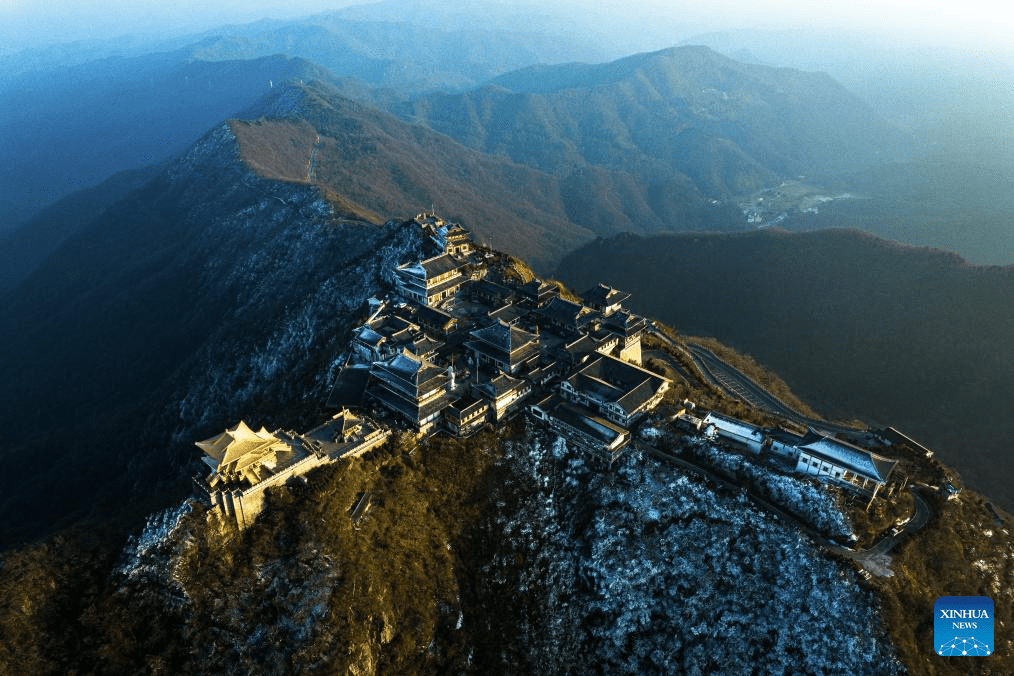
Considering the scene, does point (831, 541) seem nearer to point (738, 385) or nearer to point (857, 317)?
point (738, 385)

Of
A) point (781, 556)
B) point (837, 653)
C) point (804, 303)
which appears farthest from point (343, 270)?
point (804, 303)

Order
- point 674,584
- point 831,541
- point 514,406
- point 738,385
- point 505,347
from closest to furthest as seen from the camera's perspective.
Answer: point 674,584, point 831,541, point 514,406, point 505,347, point 738,385

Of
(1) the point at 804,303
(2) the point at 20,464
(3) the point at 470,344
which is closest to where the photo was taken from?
(3) the point at 470,344

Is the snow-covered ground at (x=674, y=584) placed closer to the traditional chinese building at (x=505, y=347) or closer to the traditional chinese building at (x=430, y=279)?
the traditional chinese building at (x=505, y=347)

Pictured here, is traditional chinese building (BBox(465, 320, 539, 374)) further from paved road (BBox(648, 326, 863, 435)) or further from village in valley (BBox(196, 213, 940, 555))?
paved road (BBox(648, 326, 863, 435))

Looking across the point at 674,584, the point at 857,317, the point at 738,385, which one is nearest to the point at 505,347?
the point at 674,584

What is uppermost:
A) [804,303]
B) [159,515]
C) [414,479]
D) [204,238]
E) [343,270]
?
[159,515]

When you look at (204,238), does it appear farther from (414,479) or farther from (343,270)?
(414,479)
